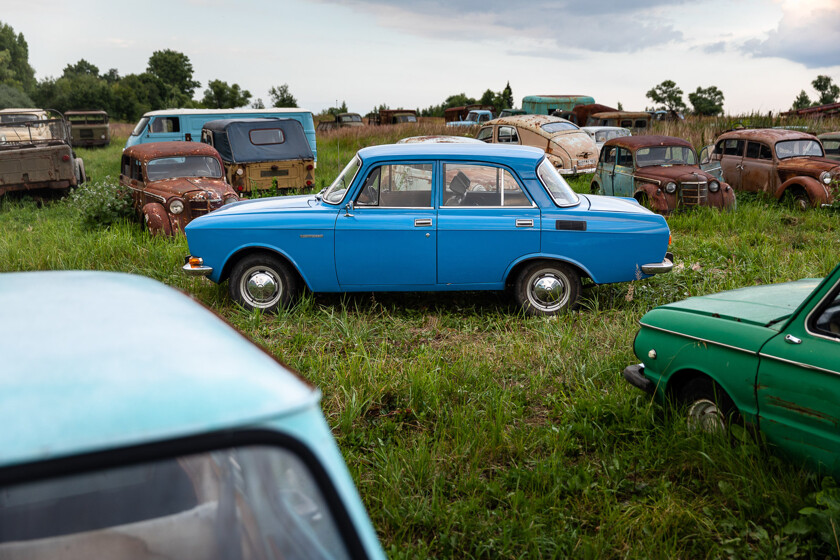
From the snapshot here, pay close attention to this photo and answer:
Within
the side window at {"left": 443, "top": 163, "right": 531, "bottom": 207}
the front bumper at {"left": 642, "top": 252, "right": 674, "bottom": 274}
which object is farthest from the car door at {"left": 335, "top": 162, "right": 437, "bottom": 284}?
the front bumper at {"left": 642, "top": 252, "right": 674, "bottom": 274}

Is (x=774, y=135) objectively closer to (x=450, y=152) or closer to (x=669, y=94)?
(x=450, y=152)

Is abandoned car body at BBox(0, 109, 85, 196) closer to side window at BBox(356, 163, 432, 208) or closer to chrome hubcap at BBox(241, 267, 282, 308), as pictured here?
chrome hubcap at BBox(241, 267, 282, 308)

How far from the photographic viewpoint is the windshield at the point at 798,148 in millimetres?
12359

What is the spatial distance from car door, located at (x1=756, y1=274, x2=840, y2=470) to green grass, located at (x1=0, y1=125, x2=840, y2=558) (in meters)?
0.19

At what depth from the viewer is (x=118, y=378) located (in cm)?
141

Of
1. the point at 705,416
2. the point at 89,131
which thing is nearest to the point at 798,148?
the point at 705,416

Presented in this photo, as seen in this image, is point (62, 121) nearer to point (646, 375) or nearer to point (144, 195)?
point (144, 195)

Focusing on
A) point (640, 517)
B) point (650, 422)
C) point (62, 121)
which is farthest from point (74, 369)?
point (62, 121)

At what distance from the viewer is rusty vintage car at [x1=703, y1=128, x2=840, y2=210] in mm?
11477

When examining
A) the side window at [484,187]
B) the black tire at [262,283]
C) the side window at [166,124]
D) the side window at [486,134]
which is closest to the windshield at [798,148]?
the side window at [486,134]

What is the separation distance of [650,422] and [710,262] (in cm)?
468

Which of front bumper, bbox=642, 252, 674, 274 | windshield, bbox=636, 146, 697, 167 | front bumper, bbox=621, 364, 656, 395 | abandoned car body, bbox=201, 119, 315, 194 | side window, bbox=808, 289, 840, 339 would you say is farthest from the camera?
abandoned car body, bbox=201, 119, 315, 194

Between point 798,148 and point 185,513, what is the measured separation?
13.3 m

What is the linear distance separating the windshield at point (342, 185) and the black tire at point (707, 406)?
11.9 ft
